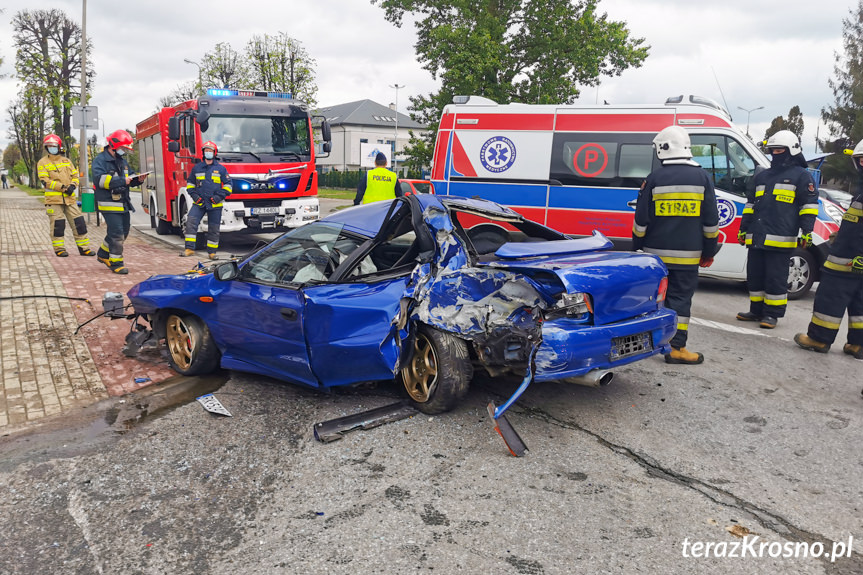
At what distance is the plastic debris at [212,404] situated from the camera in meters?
4.14

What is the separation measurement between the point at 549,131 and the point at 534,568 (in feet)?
24.7

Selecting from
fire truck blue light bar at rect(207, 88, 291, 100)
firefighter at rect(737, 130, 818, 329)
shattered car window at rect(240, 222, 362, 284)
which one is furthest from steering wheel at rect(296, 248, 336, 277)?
fire truck blue light bar at rect(207, 88, 291, 100)

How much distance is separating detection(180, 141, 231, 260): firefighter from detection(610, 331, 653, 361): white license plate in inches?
338

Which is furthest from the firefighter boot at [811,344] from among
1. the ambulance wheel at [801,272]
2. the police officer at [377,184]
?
the police officer at [377,184]

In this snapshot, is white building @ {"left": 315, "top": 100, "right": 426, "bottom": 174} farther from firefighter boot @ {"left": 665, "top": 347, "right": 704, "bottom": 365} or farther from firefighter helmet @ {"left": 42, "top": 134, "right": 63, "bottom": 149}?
firefighter boot @ {"left": 665, "top": 347, "right": 704, "bottom": 365}

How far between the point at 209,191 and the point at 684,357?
855cm

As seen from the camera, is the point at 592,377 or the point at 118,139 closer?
the point at 592,377

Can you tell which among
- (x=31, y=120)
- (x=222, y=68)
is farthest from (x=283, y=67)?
(x=31, y=120)

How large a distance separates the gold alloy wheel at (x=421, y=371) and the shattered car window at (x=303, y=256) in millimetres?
803

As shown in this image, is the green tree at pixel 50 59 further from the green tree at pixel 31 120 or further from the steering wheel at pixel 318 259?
the steering wheel at pixel 318 259

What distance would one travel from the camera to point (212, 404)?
4281mm

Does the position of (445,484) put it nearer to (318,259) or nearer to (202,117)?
(318,259)

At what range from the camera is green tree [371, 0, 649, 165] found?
21.1m

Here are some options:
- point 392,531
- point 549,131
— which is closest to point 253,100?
point 549,131
